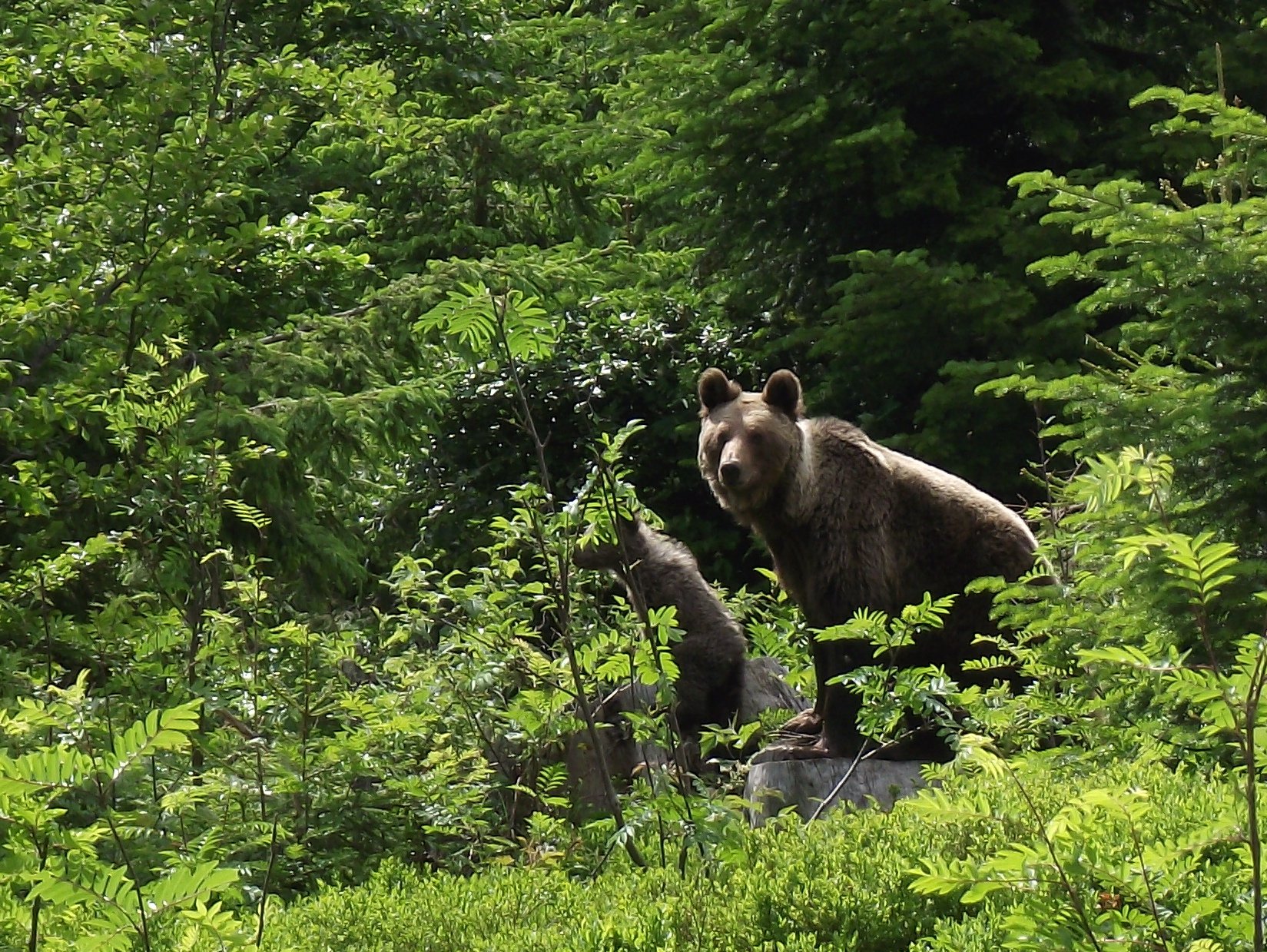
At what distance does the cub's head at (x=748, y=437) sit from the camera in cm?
744

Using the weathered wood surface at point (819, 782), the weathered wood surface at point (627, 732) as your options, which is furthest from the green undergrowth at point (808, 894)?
the weathered wood surface at point (627, 732)

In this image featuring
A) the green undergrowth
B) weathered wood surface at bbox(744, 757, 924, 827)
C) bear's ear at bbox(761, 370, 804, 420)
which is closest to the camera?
the green undergrowth

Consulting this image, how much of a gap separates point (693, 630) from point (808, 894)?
188 inches

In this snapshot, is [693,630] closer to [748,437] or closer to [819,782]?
[748,437]

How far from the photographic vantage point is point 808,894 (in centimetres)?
421

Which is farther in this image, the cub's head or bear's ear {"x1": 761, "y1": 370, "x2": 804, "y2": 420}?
bear's ear {"x1": 761, "y1": 370, "x2": 804, "y2": 420}

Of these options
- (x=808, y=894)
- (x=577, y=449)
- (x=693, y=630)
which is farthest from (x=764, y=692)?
(x=808, y=894)

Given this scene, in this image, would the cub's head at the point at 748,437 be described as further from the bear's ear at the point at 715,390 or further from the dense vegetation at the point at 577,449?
the dense vegetation at the point at 577,449

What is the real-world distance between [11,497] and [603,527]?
2838mm

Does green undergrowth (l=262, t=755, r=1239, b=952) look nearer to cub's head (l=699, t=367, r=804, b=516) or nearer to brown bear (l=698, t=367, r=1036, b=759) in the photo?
brown bear (l=698, t=367, r=1036, b=759)

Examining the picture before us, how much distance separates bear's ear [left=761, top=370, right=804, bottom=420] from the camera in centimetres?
774

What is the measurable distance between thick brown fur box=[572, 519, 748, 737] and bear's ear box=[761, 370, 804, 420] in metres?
1.40

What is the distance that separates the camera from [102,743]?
4844 millimetres

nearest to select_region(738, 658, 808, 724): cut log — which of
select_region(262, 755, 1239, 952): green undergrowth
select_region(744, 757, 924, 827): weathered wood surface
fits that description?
select_region(744, 757, 924, 827): weathered wood surface
